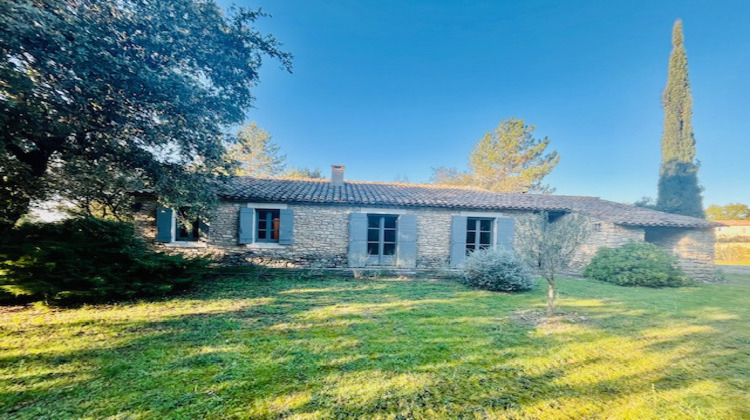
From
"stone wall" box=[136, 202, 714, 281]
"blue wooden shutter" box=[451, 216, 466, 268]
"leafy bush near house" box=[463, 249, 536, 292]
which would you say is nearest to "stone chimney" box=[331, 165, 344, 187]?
"stone wall" box=[136, 202, 714, 281]

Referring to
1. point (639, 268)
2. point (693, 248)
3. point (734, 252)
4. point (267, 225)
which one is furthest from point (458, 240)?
point (734, 252)

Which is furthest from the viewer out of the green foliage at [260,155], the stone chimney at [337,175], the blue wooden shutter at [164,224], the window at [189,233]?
the green foliage at [260,155]

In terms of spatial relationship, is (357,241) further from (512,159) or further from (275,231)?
(512,159)

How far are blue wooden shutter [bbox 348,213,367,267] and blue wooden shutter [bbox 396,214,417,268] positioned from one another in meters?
1.41

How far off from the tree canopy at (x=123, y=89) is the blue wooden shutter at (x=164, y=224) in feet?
9.59

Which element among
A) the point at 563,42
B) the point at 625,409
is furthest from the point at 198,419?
the point at 563,42

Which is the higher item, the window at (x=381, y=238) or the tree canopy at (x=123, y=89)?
the tree canopy at (x=123, y=89)

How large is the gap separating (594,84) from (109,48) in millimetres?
23377

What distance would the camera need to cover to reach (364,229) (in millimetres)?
10047

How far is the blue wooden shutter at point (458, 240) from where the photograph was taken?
10.4 metres

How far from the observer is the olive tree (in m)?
5.20

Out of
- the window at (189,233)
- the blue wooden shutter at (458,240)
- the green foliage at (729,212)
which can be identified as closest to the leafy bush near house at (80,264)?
the window at (189,233)

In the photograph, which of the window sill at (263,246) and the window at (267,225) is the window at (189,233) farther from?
the window at (267,225)

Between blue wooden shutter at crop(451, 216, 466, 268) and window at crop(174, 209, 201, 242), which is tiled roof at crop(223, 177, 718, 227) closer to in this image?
blue wooden shutter at crop(451, 216, 466, 268)
